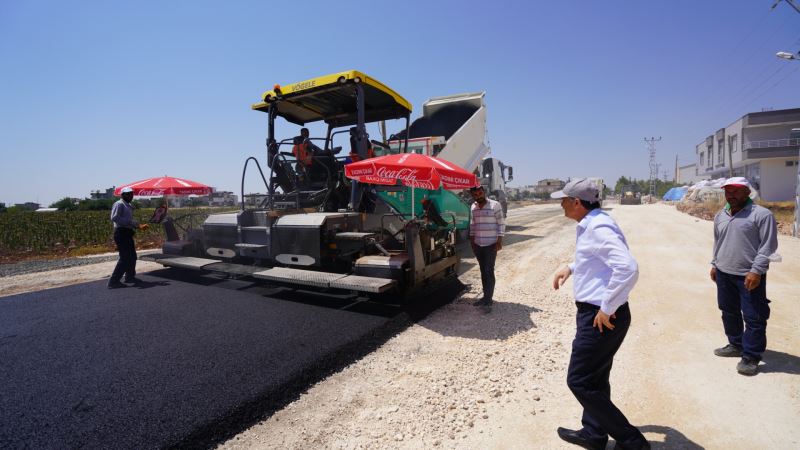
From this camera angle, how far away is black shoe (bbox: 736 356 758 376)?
300 centimetres

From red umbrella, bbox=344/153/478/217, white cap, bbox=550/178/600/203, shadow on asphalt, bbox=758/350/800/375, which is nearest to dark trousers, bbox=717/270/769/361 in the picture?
shadow on asphalt, bbox=758/350/800/375

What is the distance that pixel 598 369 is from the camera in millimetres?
2031

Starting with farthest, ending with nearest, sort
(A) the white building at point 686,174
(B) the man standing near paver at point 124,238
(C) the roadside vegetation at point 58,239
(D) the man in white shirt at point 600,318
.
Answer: (A) the white building at point 686,174
(C) the roadside vegetation at point 58,239
(B) the man standing near paver at point 124,238
(D) the man in white shirt at point 600,318

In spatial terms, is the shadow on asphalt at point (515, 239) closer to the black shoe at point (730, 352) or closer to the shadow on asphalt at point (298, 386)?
the shadow on asphalt at point (298, 386)

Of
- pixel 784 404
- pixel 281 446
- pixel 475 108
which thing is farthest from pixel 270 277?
pixel 475 108

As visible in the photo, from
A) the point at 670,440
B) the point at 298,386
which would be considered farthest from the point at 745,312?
the point at 298,386

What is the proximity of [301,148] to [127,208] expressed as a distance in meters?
3.12

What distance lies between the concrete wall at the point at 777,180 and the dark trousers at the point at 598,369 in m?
43.9

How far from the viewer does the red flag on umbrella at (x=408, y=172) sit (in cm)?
443

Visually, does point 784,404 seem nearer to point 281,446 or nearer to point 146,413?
point 281,446

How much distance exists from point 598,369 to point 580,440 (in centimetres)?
54

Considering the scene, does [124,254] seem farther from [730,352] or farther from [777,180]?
[777,180]

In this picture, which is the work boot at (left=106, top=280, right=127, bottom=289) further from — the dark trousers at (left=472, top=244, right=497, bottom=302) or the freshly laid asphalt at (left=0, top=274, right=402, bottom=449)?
the dark trousers at (left=472, top=244, right=497, bottom=302)

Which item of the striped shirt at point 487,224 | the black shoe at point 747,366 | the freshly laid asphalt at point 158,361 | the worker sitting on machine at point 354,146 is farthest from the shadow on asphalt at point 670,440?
the worker sitting on machine at point 354,146
